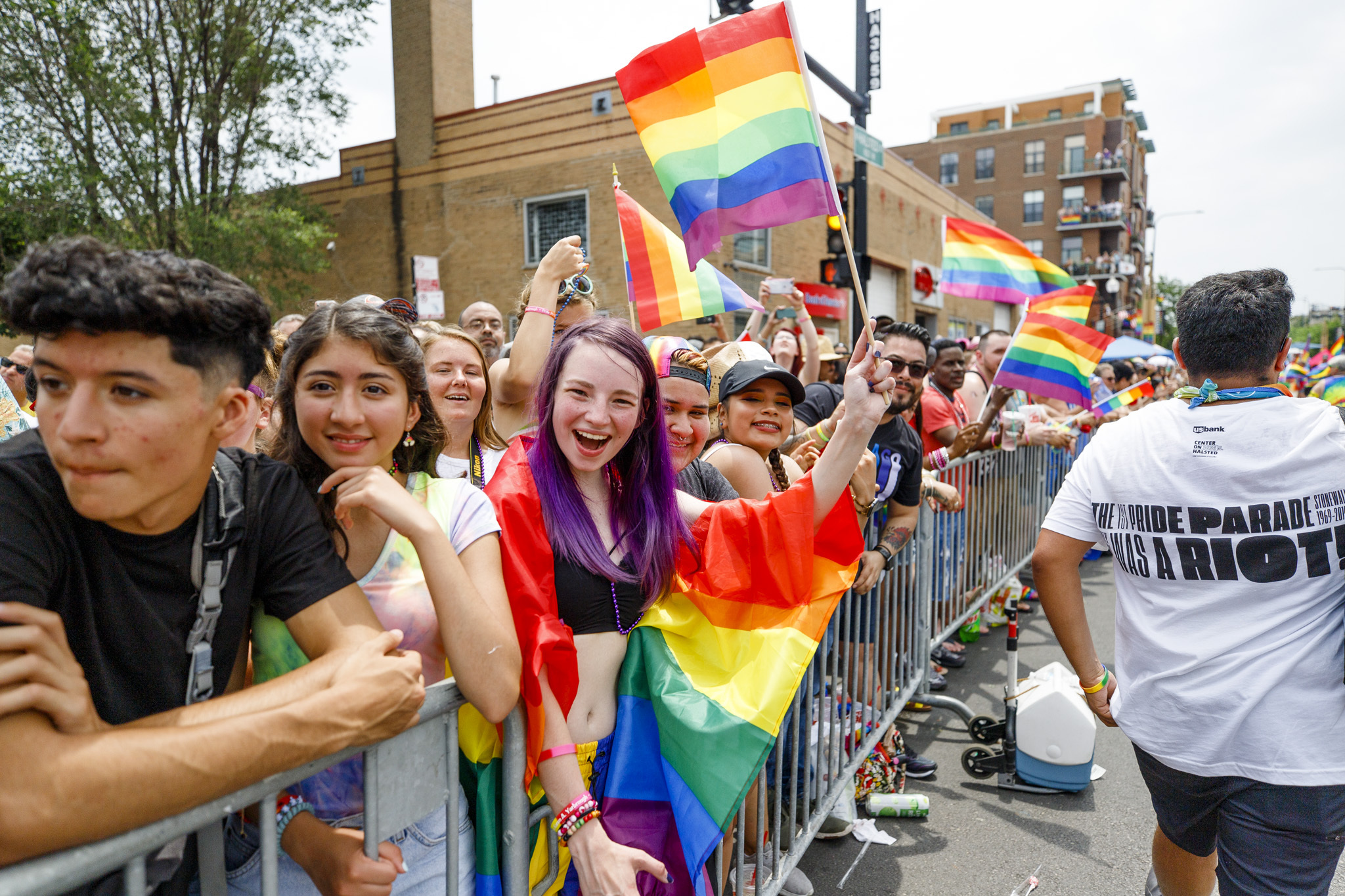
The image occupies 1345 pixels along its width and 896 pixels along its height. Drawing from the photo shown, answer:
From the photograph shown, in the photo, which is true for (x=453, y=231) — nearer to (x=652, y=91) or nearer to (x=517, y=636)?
(x=652, y=91)

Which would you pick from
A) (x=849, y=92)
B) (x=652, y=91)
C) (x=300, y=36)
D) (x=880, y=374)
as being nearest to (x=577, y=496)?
(x=880, y=374)

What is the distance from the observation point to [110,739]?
1.09 meters

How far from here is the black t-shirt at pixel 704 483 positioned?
8.89 feet

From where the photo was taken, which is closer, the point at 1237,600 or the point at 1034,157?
the point at 1237,600

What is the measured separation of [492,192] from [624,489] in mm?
19155

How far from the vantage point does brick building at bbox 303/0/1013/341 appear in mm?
17953

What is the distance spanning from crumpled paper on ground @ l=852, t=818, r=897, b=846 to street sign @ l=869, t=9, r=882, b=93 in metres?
8.36

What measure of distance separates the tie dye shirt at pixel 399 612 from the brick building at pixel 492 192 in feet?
46.3

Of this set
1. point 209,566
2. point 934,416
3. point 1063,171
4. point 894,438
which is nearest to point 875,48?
point 934,416

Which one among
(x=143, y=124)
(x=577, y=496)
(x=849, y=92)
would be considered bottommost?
(x=577, y=496)

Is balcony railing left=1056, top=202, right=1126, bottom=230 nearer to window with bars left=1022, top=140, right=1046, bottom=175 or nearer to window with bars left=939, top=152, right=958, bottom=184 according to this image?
window with bars left=1022, top=140, right=1046, bottom=175

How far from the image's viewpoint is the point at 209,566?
1.33m

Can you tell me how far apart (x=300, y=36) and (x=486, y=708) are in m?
19.0

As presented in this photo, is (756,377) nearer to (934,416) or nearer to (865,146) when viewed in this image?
(934,416)
